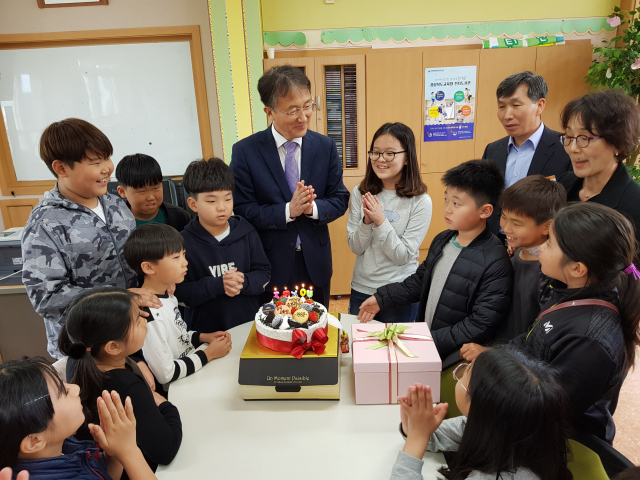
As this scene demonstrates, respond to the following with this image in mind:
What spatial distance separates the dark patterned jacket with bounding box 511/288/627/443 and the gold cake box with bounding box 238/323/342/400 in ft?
1.90

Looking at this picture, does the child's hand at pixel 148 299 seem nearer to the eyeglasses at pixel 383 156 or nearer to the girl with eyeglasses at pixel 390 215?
the girl with eyeglasses at pixel 390 215

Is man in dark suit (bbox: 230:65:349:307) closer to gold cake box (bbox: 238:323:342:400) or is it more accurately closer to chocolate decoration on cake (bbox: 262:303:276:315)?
chocolate decoration on cake (bbox: 262:303:276:315)

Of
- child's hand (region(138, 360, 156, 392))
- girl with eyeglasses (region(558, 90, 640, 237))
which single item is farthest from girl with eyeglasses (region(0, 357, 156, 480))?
girl with eyeglasses (region(558, 90, 640, 237))

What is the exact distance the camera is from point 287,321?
1.32 metres

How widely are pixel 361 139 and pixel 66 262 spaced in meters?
2.80

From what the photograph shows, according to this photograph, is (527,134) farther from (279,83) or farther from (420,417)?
(420,417)

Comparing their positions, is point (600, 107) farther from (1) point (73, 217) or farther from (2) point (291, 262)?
(1) point (73, 217)

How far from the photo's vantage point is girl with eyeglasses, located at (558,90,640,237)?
5.03 ft

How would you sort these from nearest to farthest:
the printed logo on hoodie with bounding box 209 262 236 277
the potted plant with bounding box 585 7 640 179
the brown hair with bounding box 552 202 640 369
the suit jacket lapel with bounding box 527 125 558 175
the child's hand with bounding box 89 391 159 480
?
the child's hand with bounding box 89 391 159 480
the brown hair with bounding box 552 202 640 369
the printed logo on hoodie with bounding box 209 262 236 277
the suit jacket lapel with bounding box 527 125 558 175
the potted plant with bounding box 585 7 640 179

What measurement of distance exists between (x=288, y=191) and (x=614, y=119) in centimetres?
140

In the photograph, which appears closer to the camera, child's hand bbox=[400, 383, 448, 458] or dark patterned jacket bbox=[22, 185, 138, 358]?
child's hand bbox=[400, 383, 448, 458]

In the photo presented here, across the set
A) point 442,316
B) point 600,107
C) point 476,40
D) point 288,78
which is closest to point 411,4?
point 476,40

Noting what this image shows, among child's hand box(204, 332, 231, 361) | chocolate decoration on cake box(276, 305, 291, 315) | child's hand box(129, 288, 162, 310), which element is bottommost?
child's hand box(204, 332, 231, 361)

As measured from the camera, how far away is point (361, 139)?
3762 mm
